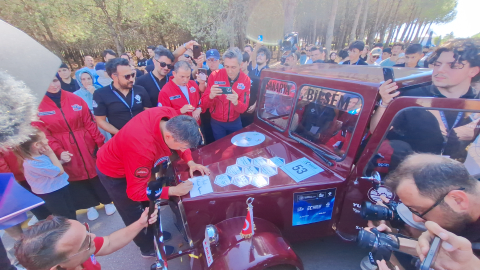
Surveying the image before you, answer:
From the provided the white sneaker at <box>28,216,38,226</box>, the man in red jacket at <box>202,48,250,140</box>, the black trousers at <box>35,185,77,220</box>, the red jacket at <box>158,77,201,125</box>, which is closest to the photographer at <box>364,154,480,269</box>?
the man in red jacket at <box>202,48,250,140</box>

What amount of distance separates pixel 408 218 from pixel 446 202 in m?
0.52

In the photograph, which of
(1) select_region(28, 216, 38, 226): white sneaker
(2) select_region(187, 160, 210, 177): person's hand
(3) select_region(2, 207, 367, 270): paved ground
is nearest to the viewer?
(2) select_region(187, 160, 210, 177): person's hand

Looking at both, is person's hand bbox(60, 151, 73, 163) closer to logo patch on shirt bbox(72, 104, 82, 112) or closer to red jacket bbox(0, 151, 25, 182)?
red jacket bbox(0, 151, 25, 182)

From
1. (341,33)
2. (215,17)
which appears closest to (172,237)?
(215,17)

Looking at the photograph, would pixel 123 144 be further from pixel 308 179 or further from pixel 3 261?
pixel 308 179

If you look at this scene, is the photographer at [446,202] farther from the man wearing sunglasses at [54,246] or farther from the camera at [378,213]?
the man wearing sunglasses at [54,246]

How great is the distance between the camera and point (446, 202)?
3.08ft

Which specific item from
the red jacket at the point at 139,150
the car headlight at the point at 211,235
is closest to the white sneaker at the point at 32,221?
the red jacket at the point at 139,150

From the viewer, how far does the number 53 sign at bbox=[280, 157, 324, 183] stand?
1802mm

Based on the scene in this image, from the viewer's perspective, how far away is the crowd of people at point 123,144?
106cm

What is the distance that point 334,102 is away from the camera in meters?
1.93

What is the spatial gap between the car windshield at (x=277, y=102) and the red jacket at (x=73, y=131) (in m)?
2.34

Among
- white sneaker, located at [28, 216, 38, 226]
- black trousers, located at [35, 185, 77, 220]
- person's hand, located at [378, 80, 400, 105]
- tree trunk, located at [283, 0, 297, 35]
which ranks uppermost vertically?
tree trunk, located at [283, 0, 297, 35]

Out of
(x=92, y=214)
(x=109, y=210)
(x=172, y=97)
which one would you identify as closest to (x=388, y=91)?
(x=172, y=97)
